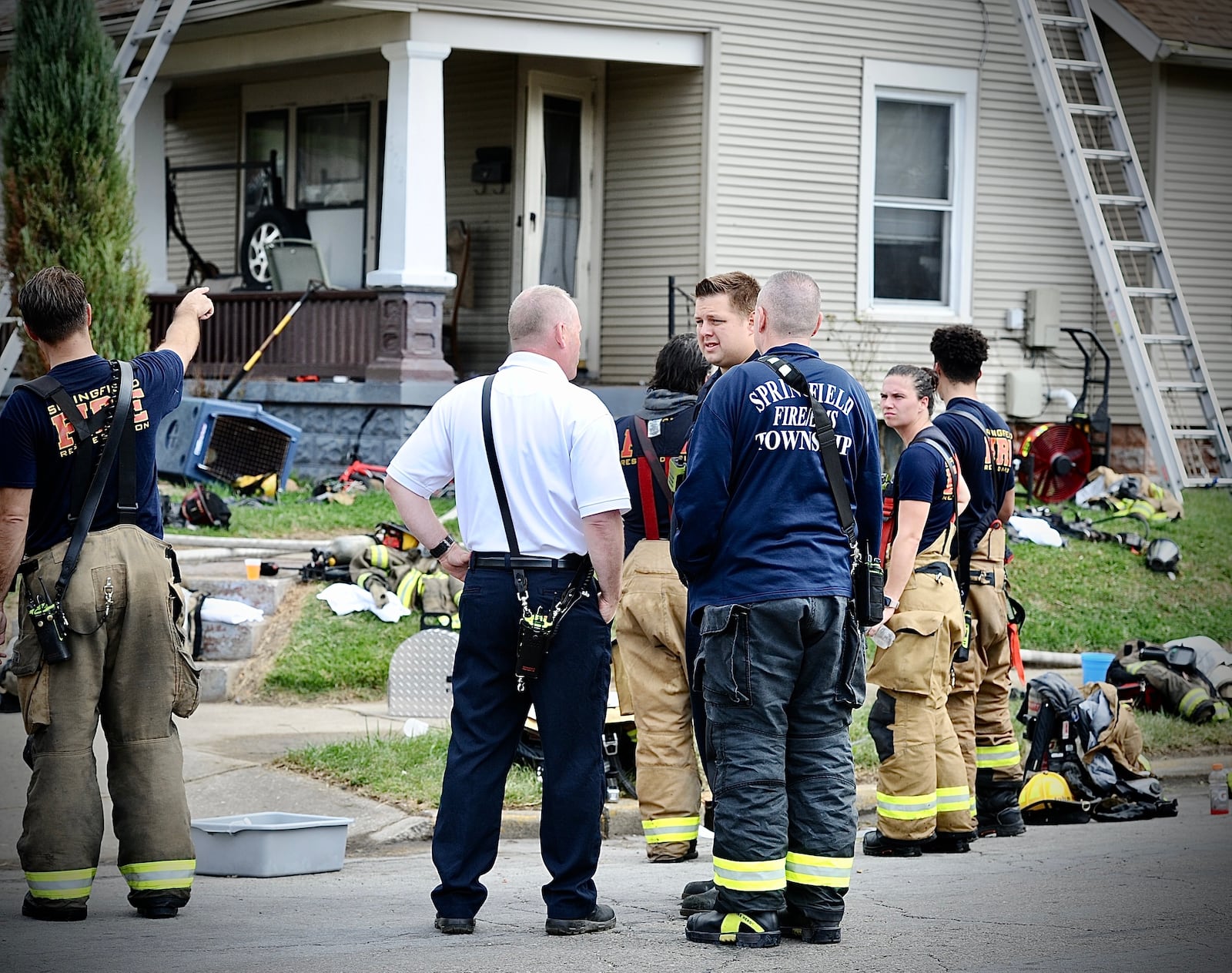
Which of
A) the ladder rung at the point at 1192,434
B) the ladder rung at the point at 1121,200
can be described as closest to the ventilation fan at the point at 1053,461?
the ladder rung at the point at 1192,434

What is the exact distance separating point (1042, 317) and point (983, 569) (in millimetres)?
10226

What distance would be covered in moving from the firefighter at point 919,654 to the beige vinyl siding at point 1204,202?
1204cm

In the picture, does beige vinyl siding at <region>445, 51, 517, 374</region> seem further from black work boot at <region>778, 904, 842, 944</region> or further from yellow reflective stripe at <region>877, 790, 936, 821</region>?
black work boot at <region>778, 904, 842, 944</region>

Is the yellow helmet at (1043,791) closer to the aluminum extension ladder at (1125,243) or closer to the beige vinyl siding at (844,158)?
the aluminum extension ladder at (1125,243)

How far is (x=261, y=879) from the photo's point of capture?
628cm

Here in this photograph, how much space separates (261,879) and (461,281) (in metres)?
11.0

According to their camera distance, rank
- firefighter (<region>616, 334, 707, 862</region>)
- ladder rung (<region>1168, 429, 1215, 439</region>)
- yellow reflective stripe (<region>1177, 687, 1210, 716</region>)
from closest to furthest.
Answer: firefighter (<region>616, 334, 707, 862</region>)
yellow reflective stripe (<region>1177, 687, 1210, 716</region>)
ladder rung (<region>1168, 429, 1215, 439</region>)

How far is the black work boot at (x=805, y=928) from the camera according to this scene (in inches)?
203

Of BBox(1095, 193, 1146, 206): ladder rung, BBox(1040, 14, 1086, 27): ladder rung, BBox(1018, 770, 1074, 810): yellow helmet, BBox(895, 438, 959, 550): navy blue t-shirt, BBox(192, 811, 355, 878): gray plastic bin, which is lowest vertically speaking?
BBox(1018, 770, 1074, 810): yellow helmet

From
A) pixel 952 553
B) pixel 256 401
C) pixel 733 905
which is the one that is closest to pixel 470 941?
pixel 733 905

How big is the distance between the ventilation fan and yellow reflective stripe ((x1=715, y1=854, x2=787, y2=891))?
1107 centimetres

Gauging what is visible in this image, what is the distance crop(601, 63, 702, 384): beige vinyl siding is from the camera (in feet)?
51.6

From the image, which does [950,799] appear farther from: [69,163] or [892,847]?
[69,163]

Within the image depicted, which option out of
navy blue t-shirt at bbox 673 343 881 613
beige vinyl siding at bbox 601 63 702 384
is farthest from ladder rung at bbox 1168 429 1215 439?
navy blue t-shirt at bbox 673 343 881 613
